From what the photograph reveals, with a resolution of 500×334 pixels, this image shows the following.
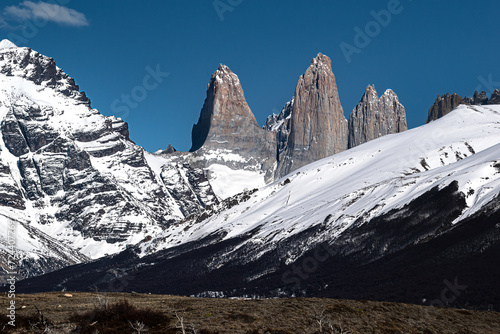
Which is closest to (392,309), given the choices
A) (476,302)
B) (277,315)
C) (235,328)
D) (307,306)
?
(307,306)

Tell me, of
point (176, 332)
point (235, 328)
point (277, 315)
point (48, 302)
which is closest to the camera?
point (176, 332)

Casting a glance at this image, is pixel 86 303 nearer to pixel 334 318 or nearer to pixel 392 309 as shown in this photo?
pixel 334 318

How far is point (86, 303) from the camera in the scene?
63.1 metres

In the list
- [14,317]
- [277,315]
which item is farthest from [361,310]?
[14,317]

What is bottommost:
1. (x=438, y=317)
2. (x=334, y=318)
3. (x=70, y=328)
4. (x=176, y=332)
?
(x=438, y=317)

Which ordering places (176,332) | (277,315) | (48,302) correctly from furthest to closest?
(48,302)
(277,315)
(176,332)

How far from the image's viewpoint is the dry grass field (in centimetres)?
5222

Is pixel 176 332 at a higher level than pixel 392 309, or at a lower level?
higher

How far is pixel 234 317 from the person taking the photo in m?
57.7

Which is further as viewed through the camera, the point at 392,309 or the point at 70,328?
the point at 392,309

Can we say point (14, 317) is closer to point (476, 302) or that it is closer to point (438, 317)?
point (438, 317)

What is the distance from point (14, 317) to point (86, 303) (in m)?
11.9

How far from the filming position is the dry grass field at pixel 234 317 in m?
52.2

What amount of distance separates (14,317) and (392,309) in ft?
118
